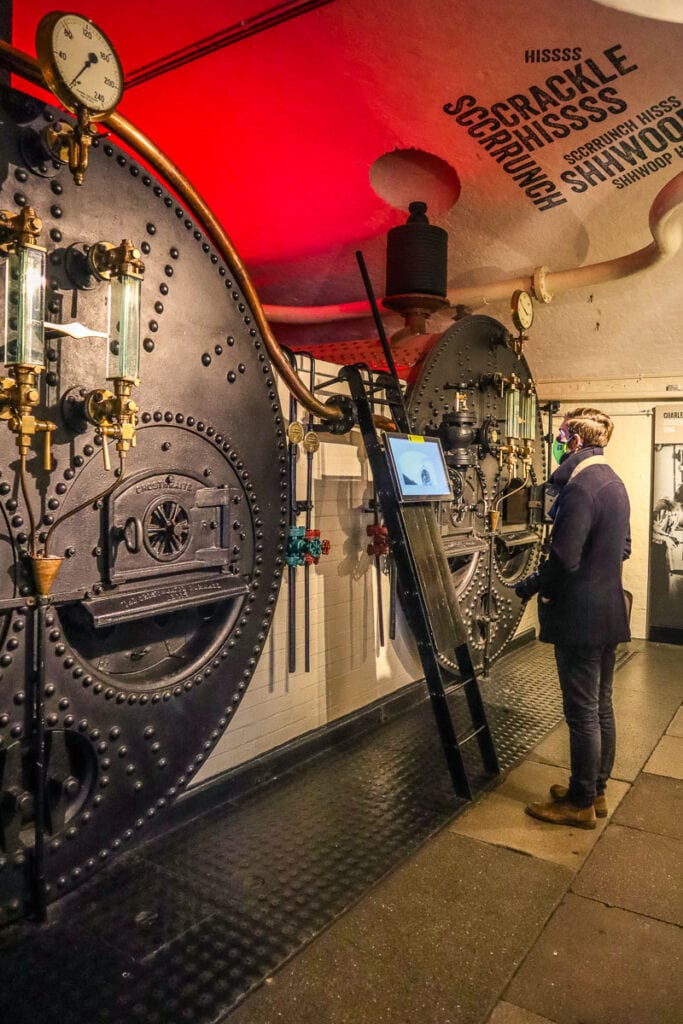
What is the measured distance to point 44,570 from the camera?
2000 millimetres

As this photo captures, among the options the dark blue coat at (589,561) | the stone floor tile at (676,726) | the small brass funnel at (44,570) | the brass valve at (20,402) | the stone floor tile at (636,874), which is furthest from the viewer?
the stone floor tile at (676,726)

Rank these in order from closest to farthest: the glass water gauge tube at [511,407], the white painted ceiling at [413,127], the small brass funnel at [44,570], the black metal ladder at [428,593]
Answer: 1. the small brass funnel at [44,570]
2. the white painted ceiling at [413,127]
3. the black metal ladder at [428,593]
4. the glass water gauge tube at [511,407]

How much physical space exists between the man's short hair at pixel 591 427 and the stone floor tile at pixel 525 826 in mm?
1878

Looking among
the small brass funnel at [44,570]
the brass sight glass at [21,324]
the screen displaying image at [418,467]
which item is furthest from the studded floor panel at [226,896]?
the brass sight glass at [21,324]

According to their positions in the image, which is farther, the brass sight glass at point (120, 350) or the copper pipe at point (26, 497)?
the brass sight glass at point (120, 350)

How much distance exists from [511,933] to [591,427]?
228 cm

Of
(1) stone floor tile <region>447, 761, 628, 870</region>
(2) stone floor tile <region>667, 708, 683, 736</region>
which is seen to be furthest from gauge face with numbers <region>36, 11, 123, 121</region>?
(2) stone floor tile <region>667, 708, 683, 736</region>

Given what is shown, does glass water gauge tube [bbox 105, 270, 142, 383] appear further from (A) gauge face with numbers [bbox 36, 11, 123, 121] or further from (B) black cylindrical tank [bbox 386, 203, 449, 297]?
(B) black cylindrical tank [bbox 386, 203, 449, 297]

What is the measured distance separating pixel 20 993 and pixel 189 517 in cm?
158

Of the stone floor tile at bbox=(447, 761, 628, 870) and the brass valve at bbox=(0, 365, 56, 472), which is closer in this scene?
the brass valve at bbox=(0, 365, 56, 472)

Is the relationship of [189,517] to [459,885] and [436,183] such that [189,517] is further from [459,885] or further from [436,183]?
[436,183]

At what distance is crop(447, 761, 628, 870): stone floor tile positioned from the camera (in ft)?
10.4

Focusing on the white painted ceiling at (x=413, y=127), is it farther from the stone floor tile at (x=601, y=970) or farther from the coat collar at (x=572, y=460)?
the stone floor tile at (x=601, y=970)

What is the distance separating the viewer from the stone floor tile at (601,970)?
2.20 m
